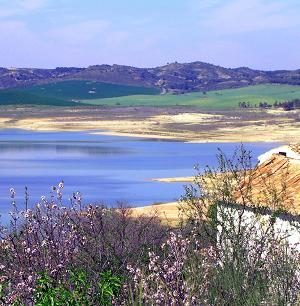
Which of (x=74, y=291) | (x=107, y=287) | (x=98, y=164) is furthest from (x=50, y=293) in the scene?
(x=98, y=164)

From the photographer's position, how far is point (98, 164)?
87.1 metres

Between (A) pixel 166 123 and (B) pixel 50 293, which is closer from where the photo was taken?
(B) pixel 50 293

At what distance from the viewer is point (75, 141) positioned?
120 metres

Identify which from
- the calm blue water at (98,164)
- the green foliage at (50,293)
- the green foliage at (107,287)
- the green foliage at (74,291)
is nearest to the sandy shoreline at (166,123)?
the calm blue water at (98,164)

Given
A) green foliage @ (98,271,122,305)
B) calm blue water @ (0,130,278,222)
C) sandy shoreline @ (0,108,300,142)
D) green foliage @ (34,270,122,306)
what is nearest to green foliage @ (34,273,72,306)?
green foliage @ (34,270,122,306)

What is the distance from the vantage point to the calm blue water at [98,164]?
6184 cm

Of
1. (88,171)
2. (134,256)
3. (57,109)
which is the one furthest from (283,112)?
(134,256)

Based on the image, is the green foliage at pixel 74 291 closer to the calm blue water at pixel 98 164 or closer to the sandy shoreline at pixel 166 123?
the calm blue water at pixel 98 164

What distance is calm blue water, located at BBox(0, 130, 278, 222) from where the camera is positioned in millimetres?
61844

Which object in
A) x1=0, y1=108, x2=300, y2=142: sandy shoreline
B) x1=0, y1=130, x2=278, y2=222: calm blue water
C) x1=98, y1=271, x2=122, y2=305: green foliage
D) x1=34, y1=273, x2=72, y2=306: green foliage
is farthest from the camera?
x1=0, y1=108, x2=300, y2=142: sandy shoreline

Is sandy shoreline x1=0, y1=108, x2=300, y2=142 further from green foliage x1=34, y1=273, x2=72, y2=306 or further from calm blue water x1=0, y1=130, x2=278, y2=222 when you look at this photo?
green foliage x1=34, y1=273, x2=72, y2=306

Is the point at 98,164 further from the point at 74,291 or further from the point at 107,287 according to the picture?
the point at 74,291

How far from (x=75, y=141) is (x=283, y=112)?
54.3m

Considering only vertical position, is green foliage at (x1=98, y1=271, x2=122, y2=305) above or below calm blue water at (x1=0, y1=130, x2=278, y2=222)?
above
